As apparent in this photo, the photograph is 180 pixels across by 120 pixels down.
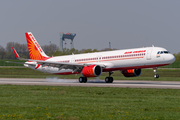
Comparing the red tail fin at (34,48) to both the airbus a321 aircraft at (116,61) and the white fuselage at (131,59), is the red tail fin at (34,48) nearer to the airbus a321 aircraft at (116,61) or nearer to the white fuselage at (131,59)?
the airbus a321 aircraft at (116,61)

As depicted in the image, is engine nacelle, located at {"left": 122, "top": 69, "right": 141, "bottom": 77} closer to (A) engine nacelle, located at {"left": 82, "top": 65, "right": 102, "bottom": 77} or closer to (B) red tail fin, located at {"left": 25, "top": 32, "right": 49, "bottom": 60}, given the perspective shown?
(A) engine nacelle, located at {"left": 82, "top": 65, "right": 102, "bottom": 77}

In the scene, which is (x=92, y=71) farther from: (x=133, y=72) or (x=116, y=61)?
(x=133, y=72)

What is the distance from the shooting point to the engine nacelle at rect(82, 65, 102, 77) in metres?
40.4

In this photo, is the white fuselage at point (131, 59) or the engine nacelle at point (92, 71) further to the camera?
the engine nacelle at point (92, 71)

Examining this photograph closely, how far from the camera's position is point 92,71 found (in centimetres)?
4031

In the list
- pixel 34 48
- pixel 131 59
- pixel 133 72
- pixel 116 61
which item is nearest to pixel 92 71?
pixel 116 61

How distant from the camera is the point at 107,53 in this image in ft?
140

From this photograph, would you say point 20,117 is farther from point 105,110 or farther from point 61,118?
point 105,110

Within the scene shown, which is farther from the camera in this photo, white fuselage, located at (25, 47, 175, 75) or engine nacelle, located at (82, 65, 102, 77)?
engine nacelle, located at (82, 65, 102, 77)

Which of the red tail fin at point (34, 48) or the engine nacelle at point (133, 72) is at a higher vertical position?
the red tail fin at point (34, 48)

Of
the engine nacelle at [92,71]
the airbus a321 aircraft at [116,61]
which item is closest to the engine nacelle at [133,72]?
the airbus a321 aircraft at [116,61]

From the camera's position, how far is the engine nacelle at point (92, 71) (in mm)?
40381

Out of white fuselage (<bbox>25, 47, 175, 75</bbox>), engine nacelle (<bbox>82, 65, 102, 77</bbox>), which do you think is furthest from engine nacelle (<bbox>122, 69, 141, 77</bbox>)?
engine nacelle (<bbox>82, 65, 102, 77</bbox>)

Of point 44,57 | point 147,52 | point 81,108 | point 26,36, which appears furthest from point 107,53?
point 81,108
